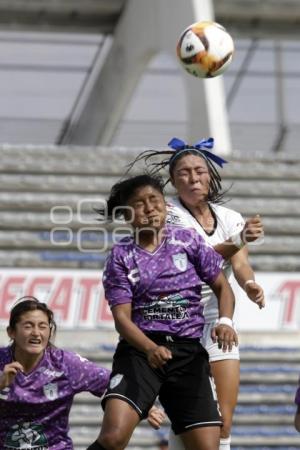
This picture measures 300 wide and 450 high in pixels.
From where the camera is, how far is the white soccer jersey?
6.27 m

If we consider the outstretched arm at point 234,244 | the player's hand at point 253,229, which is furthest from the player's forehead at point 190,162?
the player's hand at point 253,229

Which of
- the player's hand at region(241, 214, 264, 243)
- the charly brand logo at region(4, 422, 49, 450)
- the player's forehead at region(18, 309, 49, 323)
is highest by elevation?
the player's hand at region(241, 214, 264, 243)

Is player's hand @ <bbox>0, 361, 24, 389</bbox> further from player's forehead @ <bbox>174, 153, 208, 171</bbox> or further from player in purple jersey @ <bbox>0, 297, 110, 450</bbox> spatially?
player's forehead @ <bbox>174, 153, 208, 171</bbox>

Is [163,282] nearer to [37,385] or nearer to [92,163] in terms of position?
[37,385]

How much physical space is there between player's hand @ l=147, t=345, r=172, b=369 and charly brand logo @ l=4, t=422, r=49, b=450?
750 millimetres

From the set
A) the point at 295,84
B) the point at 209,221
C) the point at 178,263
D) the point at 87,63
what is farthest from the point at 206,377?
the point at 295,84

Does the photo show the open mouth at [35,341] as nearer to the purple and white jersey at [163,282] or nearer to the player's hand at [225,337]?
the purple and white jersey at [163,282]

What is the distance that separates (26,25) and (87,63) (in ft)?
5.64

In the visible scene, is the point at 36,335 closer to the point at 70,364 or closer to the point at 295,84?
the point at 70,364

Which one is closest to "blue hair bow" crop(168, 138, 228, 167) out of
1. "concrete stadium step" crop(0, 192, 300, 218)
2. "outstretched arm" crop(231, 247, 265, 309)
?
"outstretched arm" crop(231, 247, 265, 309)

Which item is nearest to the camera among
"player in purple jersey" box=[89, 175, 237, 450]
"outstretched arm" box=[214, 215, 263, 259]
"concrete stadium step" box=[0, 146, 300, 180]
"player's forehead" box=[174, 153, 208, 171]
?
"player in purple jersey" box=[89, 175, 237, 450]

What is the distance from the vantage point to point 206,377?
577cm

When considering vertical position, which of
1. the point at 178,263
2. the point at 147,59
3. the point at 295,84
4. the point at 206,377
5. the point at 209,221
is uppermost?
the point at 295,84

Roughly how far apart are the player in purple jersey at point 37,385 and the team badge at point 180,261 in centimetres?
62
